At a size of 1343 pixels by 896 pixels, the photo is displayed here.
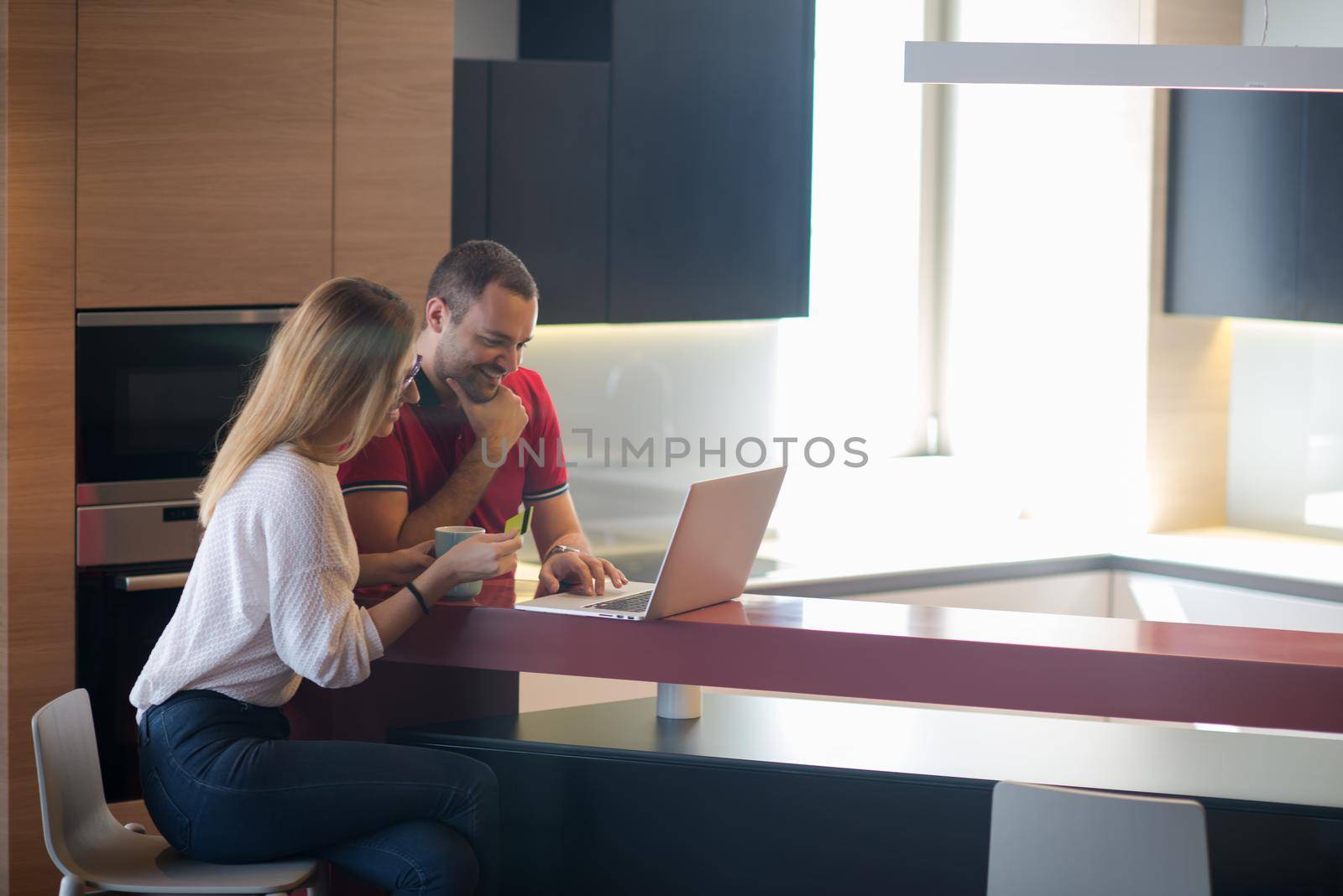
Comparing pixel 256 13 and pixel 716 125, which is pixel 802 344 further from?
pixel 256 13

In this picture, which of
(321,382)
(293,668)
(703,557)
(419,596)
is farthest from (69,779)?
(703,557)

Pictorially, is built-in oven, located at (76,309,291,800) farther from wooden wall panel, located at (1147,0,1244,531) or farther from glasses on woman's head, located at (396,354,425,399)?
wooden wall panel, located at (1147,0,1244,531)

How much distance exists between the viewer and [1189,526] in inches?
206

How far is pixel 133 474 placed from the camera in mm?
3303

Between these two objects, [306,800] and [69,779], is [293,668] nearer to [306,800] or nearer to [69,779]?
[306,800]

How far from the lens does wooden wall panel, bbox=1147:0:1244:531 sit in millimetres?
4988

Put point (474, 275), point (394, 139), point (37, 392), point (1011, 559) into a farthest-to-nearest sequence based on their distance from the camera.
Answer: point (1011, 559) < point (394, 139) < point (37, 392) < point (474, 275)

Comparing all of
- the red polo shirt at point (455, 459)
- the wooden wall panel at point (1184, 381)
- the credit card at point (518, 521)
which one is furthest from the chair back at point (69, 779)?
the wooden wall panel at point (1184, 381)

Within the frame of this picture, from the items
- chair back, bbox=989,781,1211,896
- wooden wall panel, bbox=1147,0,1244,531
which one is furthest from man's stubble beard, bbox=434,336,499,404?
wooden wall panel, bbox=1147,0,1244,531

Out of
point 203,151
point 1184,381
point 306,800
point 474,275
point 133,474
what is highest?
point 203,151

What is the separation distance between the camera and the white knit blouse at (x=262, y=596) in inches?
80.8

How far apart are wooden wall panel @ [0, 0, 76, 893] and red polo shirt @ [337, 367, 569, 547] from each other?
34.0 inches

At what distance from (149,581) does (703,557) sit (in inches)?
58.6

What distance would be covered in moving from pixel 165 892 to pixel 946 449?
164 inches
